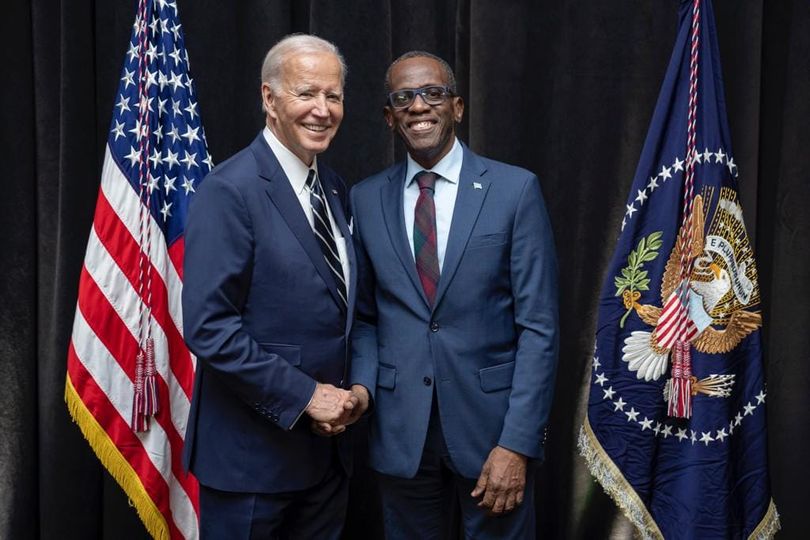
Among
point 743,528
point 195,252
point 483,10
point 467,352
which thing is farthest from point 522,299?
point 483,10

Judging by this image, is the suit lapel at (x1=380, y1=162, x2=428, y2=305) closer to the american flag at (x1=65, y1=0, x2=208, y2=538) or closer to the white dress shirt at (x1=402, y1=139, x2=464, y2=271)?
the white dress shirt at (x1=402, y1=139, x2=464, y2=271)

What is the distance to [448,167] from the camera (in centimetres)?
195

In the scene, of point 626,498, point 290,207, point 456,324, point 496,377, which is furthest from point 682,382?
point 290,207

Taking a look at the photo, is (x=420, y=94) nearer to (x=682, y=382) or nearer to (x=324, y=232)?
(x=324, y=232)

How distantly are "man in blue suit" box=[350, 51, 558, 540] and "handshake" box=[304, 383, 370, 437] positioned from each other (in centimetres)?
8

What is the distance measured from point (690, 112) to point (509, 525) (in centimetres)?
128

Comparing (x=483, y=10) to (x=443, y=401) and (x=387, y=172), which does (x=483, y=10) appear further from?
(x=443, y=401)

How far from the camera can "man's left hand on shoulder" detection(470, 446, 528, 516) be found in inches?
71.4

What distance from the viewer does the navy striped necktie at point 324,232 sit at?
6.02ft

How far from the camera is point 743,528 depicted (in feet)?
7.47

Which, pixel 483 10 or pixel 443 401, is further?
pixel 483 10

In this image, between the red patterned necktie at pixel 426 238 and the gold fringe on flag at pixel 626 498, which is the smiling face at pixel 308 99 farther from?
the gold fringe on flag at pixel 626 498

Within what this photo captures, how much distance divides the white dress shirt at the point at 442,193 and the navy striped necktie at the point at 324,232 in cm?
18

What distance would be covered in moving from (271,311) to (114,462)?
0.96 metres
